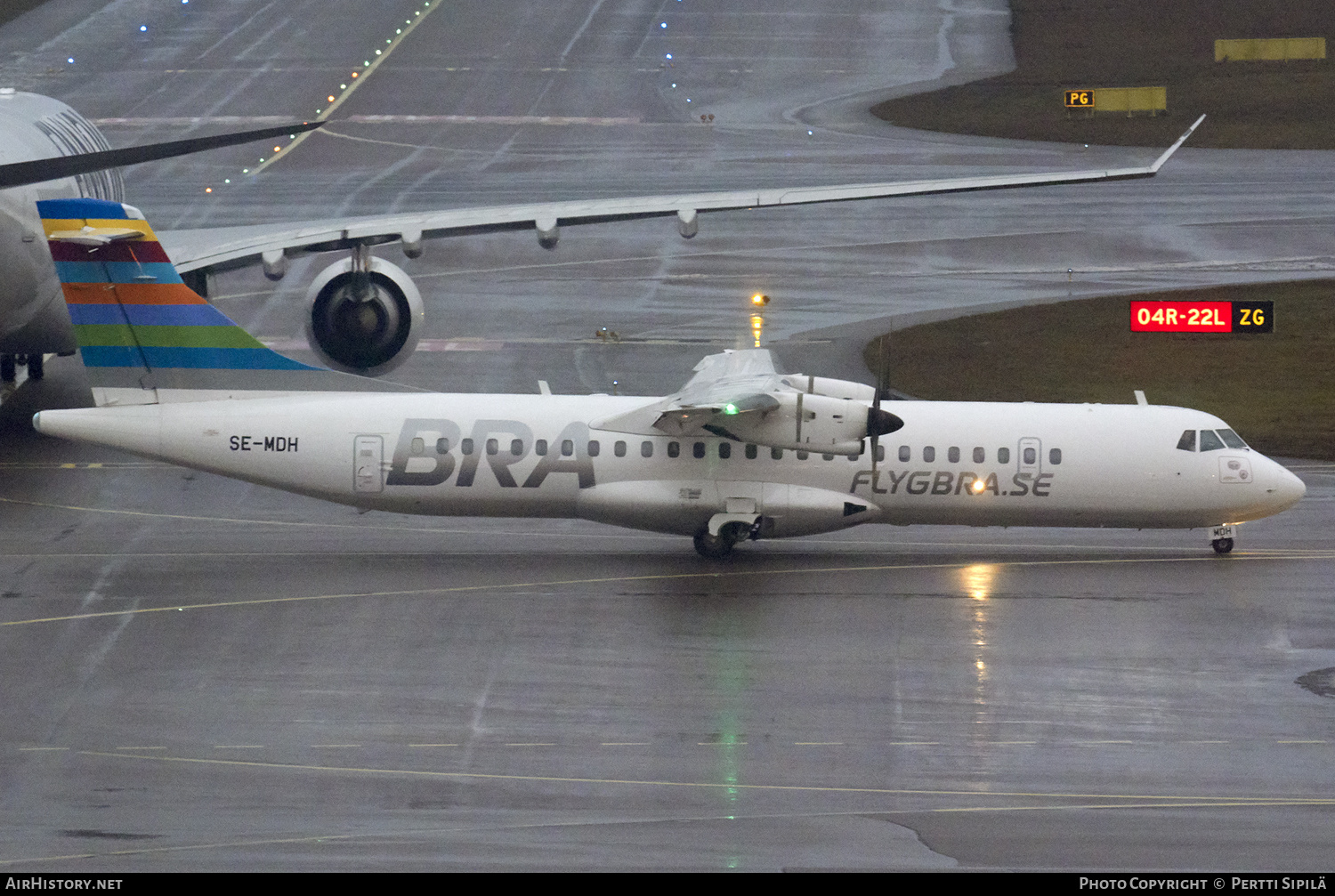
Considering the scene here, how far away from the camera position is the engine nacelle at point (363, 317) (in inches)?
1575

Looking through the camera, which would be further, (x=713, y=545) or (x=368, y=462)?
(x=713, y=545)

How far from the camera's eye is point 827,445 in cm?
3206

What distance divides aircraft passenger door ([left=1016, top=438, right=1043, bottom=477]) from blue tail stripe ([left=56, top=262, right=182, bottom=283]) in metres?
16.0

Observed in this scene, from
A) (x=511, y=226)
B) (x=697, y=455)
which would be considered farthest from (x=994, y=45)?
(x=697, y=455)

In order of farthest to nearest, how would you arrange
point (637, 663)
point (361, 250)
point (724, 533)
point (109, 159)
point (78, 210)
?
1. point (361, 250)
2. point (724, 533)
3. point (78, 210)
4. point (109, 159)
5. point (637, 663)

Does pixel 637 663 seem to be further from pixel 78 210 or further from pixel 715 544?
pixel 78 210

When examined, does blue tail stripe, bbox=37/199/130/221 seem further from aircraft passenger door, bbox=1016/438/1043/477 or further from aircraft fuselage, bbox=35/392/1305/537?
aircraft passenger door, bbox=1016/438/1043/477

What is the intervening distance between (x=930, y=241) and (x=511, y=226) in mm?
27685

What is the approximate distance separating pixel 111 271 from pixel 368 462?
231 inches

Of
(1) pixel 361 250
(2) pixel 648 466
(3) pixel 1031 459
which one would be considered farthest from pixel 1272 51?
(2) pixel 648 466

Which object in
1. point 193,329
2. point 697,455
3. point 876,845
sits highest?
point 193,329

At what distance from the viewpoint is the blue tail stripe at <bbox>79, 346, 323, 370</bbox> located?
3412cm

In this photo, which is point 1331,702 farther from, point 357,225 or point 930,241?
point 930,241

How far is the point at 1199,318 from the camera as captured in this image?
5241 centimetres
